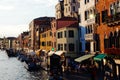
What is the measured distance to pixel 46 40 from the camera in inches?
3359

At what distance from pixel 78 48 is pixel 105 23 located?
1834 cm

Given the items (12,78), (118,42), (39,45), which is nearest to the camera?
(118,42)

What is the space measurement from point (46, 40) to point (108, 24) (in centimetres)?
4747

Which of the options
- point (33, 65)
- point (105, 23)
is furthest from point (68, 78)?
point (33, 65)

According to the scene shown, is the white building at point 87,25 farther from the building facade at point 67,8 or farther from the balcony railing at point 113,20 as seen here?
the building facade at point 67,8

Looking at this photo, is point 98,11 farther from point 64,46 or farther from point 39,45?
point 39,45

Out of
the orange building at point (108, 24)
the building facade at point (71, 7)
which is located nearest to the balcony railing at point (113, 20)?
the orange building at point (108, 24)

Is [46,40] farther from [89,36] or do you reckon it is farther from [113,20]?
[113,20]

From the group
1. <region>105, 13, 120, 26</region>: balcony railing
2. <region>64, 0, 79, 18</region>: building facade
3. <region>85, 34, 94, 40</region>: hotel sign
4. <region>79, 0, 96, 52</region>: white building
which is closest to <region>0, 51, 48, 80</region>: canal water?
<region>79, 0, 96, 52</region>: white building

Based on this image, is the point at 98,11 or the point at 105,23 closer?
the point at 105,23

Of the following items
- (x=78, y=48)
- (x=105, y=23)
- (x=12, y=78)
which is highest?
Answer: (x=105, y=23)

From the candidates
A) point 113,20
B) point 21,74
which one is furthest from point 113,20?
point 21,74

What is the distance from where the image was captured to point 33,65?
216ft

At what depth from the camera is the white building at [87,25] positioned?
48.2 meters
